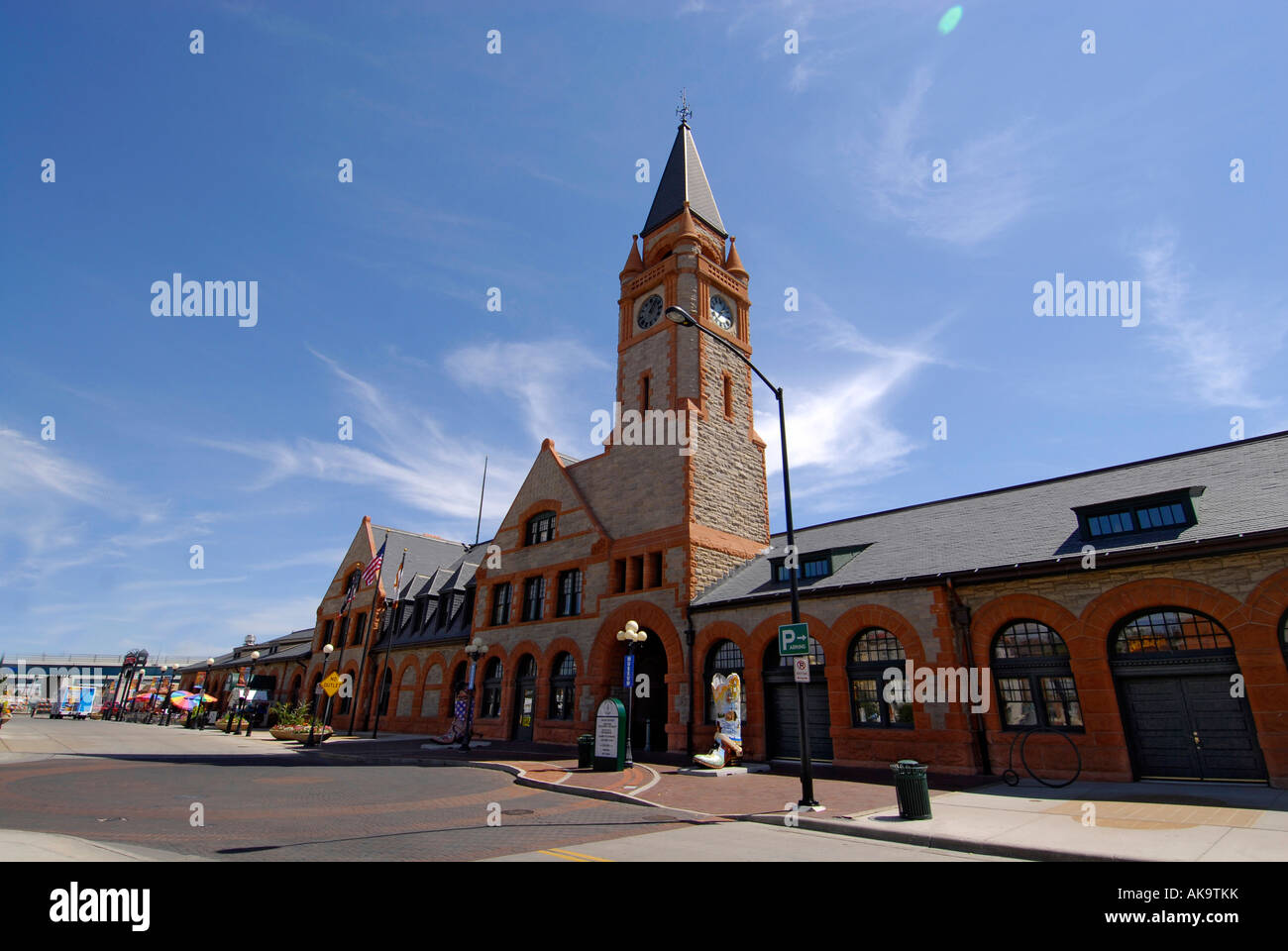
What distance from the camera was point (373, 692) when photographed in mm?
39156

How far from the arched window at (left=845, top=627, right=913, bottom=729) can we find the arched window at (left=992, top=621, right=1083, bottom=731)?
95.6 inches

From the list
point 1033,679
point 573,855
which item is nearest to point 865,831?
point 573,855

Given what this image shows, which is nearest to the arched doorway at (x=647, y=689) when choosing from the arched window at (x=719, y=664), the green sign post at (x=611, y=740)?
the arched window at (x=719, y=664)

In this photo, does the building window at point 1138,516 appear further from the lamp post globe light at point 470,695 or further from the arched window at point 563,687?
the lamp post globe light at point 470,695

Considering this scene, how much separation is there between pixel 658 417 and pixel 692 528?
18.7 feet

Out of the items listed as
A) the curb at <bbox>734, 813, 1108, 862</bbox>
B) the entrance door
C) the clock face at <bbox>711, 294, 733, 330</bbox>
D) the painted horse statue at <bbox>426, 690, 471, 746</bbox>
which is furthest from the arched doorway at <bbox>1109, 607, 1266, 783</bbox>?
the painted horse statue at <bbox>426, 690, 471, 746</bbox>

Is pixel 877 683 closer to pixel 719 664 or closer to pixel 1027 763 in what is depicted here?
pixel 1027 763

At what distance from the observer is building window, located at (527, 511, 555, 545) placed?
1213 inches

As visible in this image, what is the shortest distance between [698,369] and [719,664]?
12.7m

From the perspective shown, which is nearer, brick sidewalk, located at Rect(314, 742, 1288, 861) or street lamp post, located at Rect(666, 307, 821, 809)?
brick sidewalk, located at Rect(314, 742, 1288, 861)

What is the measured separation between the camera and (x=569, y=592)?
28.7 metres

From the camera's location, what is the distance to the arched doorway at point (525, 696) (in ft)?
93.6

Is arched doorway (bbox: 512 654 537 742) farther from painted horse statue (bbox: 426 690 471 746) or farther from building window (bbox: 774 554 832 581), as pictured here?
building window (bbox: 774 554 832 581)
